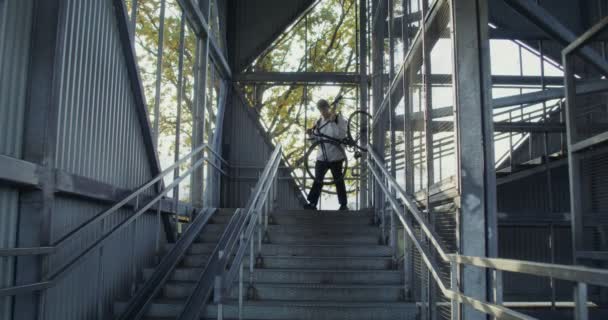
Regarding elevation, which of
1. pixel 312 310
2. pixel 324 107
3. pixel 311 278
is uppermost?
pixel 324 107

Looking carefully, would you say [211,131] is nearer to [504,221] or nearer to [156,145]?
[156,145]

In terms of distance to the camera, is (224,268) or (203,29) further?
(203,29)

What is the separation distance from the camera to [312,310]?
5383 mm

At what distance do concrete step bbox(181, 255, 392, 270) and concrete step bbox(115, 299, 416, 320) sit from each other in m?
0.94

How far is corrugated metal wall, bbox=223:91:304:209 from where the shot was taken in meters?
13.0

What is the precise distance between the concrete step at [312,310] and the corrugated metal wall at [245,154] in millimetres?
7350

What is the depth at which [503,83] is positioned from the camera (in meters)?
11.0

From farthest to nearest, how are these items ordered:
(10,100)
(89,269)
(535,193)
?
(535,193), (89,269), (10,100)

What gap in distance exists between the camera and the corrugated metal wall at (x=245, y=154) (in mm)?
12961

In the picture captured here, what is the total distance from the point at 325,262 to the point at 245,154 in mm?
6713

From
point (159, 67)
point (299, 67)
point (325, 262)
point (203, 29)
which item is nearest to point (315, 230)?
point (325, 262)

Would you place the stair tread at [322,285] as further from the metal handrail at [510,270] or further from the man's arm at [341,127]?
the man's arm at [341,127]

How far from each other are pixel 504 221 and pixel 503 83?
3201 mm

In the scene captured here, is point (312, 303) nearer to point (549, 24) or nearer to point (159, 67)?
point (549, 24)
